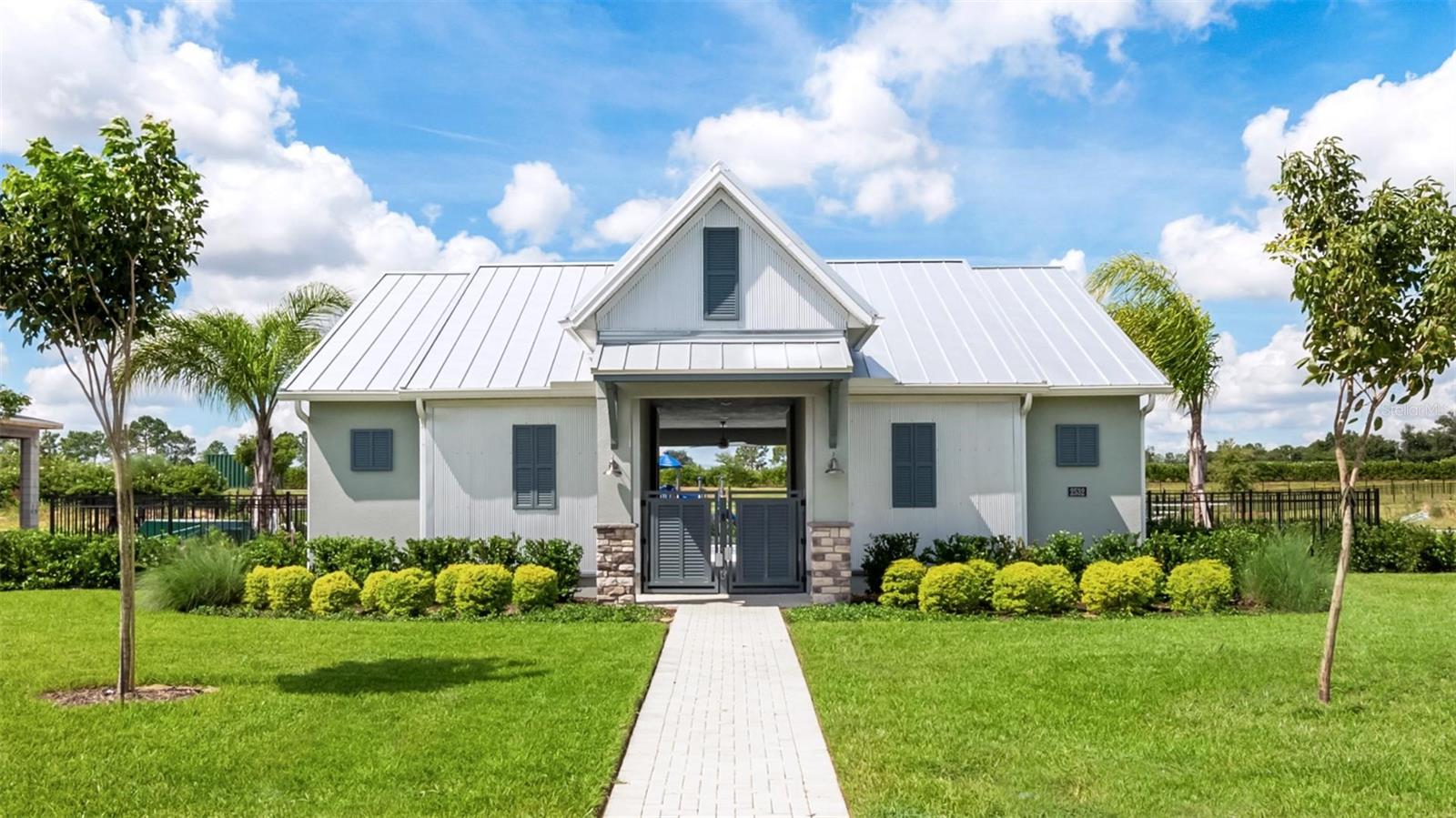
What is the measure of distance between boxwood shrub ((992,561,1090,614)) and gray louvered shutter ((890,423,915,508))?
2698 millimetres

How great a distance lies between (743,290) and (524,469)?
4.91 m

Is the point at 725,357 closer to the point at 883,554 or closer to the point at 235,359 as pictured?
the point at 883,554

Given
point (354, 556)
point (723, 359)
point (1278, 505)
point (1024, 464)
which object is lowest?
point (354, 556)

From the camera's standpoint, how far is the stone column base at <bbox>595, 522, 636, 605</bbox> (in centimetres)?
1616

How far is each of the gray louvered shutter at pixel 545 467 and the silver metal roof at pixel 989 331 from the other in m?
5.23

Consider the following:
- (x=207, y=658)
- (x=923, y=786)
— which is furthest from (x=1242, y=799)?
(x=207, y=658)

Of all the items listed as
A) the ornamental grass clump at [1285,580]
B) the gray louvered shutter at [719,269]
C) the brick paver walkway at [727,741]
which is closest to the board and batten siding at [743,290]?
the gray louvered shutter at [719,269]

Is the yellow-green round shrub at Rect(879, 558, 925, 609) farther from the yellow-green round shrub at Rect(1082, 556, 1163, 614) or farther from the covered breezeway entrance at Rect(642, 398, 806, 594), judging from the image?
the yellow-green round shrub at Rect(1082, 556, 1163, 614)

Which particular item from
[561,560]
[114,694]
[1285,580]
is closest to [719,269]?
[561,560]

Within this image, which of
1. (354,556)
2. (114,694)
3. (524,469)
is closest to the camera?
(114,694)

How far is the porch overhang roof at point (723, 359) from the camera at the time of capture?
15.4 metres

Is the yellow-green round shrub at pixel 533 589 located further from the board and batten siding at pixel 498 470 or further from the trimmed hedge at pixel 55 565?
the trimmed hedge at pixel 55 565

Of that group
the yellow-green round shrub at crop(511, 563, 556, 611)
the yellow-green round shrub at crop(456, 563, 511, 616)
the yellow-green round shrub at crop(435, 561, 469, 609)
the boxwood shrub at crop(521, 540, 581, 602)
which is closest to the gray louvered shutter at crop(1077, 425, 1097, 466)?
the boxwood shrub at crop(521, 540, 581, 602)

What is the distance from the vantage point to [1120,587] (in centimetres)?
1533
